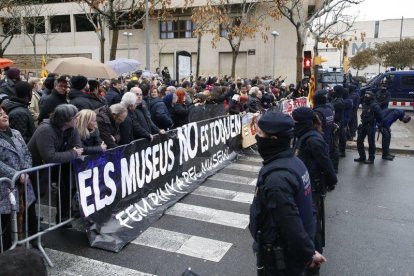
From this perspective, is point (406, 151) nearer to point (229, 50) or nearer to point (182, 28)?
point (229, 50)

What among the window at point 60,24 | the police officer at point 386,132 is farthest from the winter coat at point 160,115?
the window at point 60,24

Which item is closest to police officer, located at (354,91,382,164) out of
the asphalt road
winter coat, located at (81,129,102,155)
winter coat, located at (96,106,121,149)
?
the asphalt road

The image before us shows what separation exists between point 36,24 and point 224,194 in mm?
38949

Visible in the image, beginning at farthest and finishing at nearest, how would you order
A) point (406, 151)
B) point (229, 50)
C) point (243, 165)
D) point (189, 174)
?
point (229, 50) → point (406, 151) → point (243, 165) → point (189, 174)

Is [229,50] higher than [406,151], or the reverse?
[229,50]

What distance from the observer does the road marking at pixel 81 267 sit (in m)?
4.49

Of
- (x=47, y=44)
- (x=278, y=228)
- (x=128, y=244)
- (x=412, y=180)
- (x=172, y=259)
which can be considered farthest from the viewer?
(x=47, y=44)

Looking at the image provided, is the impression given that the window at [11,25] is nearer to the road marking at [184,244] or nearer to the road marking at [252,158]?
the road marking at [252,158]

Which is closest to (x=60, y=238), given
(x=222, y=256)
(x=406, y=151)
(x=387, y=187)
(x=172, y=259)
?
(x=172, y=259)

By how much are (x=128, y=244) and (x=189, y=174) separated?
9.71ft

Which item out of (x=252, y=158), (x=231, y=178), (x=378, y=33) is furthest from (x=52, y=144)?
(x=378, y=33)

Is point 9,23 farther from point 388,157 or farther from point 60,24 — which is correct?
point 388,157

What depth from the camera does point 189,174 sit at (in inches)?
320

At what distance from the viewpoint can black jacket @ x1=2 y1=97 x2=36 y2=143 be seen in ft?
19.1
